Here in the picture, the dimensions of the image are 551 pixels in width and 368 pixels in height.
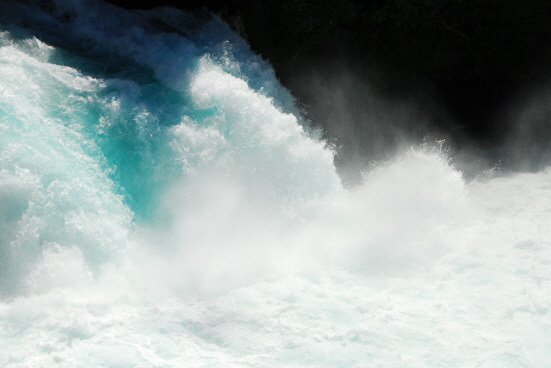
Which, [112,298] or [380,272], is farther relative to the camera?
[380,272]

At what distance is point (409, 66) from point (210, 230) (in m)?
5.55

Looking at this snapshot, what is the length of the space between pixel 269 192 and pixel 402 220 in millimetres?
1939

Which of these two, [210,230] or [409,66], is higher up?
[409,66]

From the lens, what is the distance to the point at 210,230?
5.81 metres

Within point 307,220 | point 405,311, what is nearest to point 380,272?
point 405,311

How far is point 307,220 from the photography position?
620cm

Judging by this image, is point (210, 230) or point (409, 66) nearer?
point (210, 230)

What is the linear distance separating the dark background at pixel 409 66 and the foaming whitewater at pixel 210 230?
3.04 feet

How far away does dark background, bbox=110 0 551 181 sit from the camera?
8312mm

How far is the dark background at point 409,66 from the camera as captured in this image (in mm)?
8312

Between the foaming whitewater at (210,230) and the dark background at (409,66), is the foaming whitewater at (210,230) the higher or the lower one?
the lower one

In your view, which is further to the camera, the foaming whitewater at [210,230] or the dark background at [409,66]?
the dark background at [409,66]

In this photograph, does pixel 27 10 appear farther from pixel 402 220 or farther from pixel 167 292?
pixel 402 220

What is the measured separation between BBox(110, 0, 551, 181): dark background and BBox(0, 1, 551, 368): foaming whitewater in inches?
36.5
